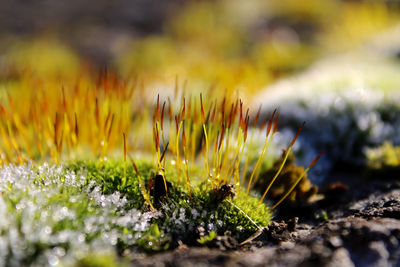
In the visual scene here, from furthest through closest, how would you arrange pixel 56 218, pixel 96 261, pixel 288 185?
pixel 288 185, pixel 56 218, pixel 96 261

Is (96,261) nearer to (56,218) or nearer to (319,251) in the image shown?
(56,218)

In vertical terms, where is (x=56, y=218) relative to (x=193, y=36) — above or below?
below

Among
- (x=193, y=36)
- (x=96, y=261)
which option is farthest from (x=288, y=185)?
(x=193, y=36)

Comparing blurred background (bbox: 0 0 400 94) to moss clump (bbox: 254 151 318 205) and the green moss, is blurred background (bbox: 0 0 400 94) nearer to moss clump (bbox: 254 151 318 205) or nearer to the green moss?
moss clump (bbox: 254 151 318 205)

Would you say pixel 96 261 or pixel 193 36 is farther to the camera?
pixel 193 36

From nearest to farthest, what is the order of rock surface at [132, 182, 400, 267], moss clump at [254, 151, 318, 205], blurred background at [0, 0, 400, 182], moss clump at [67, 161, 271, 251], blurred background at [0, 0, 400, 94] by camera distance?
rock surface at [132, 182, 400, 267] → moss clump at [67, 161, 271, 251] → moss clump at [254, 151, 318, 205] → blurred background at [0, 0, 400, 182] → blurred background at [0, 0, 400, 94]

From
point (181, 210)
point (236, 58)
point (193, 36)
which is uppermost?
point (193, 36)

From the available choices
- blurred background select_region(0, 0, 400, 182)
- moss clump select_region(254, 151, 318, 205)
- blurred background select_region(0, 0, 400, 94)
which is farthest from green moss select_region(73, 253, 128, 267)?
blurred background select_region(0, 0, 400, 94)

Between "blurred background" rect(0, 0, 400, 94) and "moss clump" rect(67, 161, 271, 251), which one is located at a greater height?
"blurred background" rect(0, 0, 400, 94)

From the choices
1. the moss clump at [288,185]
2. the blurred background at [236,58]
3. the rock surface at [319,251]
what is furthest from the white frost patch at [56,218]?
the moss clump at [288,185]

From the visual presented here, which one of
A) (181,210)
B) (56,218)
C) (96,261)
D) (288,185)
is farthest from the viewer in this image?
(288,185)

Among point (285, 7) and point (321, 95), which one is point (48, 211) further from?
point (285, 7)

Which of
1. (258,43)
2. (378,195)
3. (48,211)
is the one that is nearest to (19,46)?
(258,43)
